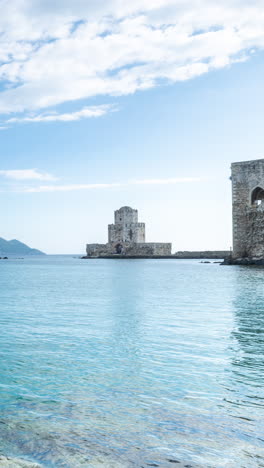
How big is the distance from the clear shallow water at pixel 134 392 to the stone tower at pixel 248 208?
79.9 feet

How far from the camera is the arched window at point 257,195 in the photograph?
116 feet

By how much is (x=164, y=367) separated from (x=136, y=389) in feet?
3.65

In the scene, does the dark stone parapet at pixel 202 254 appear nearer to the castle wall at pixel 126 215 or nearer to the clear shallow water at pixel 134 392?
the castle wall at pixel 126 215

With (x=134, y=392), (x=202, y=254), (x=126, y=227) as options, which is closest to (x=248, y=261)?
(x=134, y=392)

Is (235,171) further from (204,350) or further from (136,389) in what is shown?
(136,389)

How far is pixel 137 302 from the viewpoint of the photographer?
15.7 meters

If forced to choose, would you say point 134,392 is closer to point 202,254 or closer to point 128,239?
point 128,239

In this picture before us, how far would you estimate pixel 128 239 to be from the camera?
7681 cm

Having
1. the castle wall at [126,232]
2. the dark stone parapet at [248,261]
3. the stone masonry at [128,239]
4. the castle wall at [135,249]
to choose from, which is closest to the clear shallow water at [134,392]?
the dark stone parapet at [248,261]

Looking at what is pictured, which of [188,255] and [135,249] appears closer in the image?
[135,249]

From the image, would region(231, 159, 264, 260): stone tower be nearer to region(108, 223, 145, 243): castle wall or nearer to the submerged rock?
the submerged rock

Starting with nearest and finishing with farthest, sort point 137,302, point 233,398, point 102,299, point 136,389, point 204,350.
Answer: point 233,398 → point 136,389 → point 204,350 → point 137,302 → point 102,299

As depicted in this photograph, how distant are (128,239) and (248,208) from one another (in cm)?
4288

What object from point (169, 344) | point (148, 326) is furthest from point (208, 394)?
point (148, 326)
